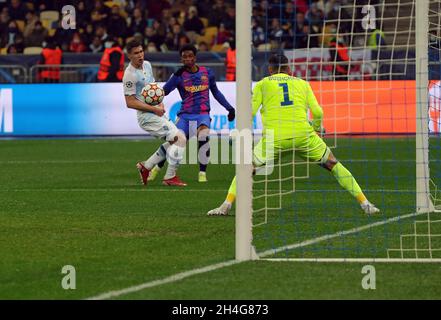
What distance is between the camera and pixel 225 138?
2534 centimetres

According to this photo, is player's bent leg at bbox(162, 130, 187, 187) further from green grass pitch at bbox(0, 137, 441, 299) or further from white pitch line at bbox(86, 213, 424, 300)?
white pitch line at bbox(86, 213, 424, 300)

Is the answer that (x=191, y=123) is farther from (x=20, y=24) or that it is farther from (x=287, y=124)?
(x=20, y=24)

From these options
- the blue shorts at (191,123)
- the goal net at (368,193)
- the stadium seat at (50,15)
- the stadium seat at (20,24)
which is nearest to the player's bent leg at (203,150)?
the blue shorts at (191,123)

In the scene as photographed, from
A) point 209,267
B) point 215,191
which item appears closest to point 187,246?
point 209,267

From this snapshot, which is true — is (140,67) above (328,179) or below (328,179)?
above

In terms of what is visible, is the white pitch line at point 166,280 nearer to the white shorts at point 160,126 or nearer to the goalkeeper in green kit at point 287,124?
the goalkeeper in green kit at point 287,124

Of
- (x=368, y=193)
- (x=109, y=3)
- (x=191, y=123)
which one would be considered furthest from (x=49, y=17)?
(x=368, y=193)

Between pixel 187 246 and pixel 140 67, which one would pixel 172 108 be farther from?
pixel 187 246

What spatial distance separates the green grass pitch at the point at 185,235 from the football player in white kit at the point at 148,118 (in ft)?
1.00

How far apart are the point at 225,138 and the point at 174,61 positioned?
16.7ft

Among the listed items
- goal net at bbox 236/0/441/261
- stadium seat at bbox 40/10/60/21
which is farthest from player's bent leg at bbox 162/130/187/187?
stadium seat at bbox 40/10/60/21

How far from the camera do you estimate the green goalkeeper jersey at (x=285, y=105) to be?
12.9 m

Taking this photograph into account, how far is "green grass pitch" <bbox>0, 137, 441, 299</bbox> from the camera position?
28.2 ft

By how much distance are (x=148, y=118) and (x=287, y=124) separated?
441cm
